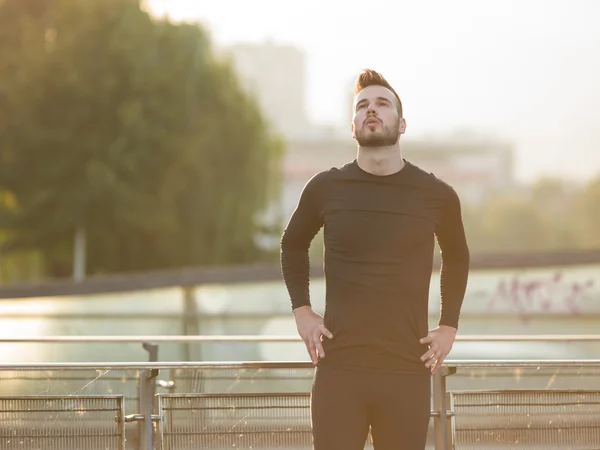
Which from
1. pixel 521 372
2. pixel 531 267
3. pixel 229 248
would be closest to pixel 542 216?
pixel 229 248

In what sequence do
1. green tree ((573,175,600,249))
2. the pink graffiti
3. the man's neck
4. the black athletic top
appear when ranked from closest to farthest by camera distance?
1. the black athletic top
2. the man's neck
3. the pink graffiti
4. green tree ((573,175,600,249))

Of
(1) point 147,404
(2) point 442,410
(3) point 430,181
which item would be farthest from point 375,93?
(1) point 147,404

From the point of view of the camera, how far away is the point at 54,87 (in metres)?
30.8

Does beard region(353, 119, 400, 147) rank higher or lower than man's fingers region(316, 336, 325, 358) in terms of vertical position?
higher

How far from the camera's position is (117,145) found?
99.8 feet

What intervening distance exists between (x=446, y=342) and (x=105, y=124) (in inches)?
1094

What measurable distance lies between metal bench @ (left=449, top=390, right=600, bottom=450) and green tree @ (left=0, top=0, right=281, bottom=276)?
82.5 feet

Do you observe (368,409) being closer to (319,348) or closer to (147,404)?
(319,348)

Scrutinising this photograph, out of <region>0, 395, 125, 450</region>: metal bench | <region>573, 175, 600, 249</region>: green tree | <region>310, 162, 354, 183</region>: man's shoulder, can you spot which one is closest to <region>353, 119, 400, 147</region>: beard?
<region>310, 162, 354, 183</region>: man's shoulder

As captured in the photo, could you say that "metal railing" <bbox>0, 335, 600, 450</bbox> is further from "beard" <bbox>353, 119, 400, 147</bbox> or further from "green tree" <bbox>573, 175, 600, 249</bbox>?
"green tree" <bbox>573, 175, 600, 249</bbox>

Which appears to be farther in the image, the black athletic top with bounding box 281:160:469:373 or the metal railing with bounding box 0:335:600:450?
the metal railing with bounding box 0:335:600:450

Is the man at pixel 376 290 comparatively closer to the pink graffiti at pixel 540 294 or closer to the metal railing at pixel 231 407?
the metal railing at pixel 231 407

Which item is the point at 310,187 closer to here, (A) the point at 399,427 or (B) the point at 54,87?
(A) the point at 399,427

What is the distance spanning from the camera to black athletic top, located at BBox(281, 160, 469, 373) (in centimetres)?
414
